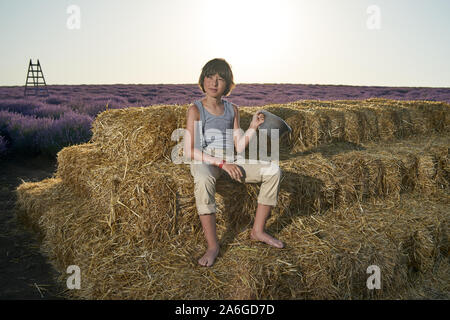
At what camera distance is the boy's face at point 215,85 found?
287 centimetres

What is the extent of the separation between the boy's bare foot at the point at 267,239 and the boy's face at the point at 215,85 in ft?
3.88

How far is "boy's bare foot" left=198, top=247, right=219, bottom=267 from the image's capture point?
2426mm

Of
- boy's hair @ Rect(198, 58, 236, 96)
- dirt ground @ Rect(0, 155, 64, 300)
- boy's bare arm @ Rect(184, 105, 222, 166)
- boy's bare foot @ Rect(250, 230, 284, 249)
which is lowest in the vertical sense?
dirt ground @ Rect(0, 155, 64, 300)

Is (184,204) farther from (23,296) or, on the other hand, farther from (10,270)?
(10,270)

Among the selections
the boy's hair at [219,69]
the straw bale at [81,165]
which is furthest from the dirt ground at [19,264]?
the boy's hair at [219,69]

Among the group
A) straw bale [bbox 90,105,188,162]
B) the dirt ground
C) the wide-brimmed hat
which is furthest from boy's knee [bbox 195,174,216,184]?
the dirt ground

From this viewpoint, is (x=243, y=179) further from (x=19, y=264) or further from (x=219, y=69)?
(x=19, y=264)

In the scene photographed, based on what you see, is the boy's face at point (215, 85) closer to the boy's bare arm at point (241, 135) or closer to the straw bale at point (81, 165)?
the boy's bare arm at point (241, 135)

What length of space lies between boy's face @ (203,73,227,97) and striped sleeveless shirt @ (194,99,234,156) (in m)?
0.14

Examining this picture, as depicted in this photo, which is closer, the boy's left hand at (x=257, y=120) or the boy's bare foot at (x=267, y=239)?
the boy's bare foot at (x=267, y=239)

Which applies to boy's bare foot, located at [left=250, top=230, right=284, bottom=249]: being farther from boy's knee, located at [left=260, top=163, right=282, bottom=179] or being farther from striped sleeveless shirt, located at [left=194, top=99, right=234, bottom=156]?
striped sleeveless shirt, located at [left=194, top=99, right=234, bottom=156]

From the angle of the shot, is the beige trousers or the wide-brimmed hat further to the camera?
the wide-brimmed hat

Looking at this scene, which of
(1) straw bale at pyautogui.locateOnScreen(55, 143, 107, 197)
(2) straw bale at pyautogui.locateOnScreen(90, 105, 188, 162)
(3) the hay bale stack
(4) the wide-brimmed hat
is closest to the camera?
(3) the hay bale stack

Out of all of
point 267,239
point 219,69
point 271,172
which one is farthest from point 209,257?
point 219,69
